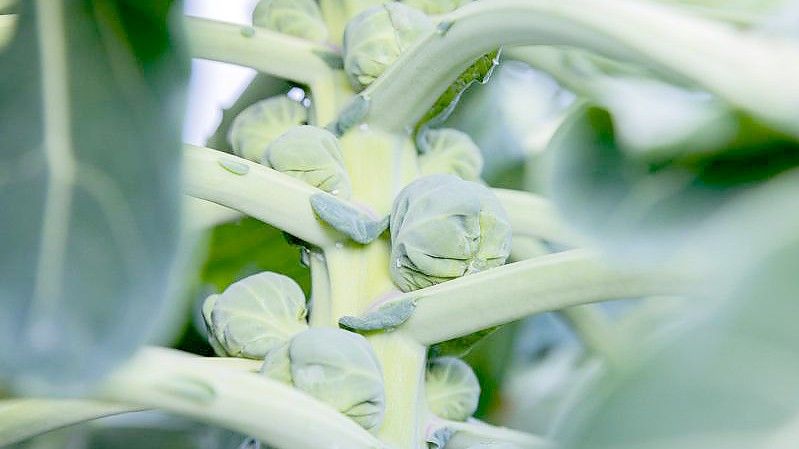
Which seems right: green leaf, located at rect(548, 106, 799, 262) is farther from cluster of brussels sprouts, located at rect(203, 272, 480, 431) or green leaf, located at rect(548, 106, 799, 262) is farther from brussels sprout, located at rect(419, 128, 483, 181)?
brussels sprout, located at rect(419, 128, 483, 181)

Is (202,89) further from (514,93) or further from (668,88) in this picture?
(514,93)

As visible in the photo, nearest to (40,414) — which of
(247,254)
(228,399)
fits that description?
(228,399)

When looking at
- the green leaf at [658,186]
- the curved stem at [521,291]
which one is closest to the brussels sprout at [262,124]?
the curved stem at [521,291]

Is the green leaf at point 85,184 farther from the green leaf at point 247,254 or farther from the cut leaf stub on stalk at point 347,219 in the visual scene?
the green leaf at point 247,254

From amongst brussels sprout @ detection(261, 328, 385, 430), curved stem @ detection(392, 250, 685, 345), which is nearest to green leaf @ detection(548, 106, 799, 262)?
curved stem @ detection(392, 250, 685, 345)

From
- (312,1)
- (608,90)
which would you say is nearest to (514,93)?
(312,1)

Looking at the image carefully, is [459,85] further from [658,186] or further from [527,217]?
[658,186]
